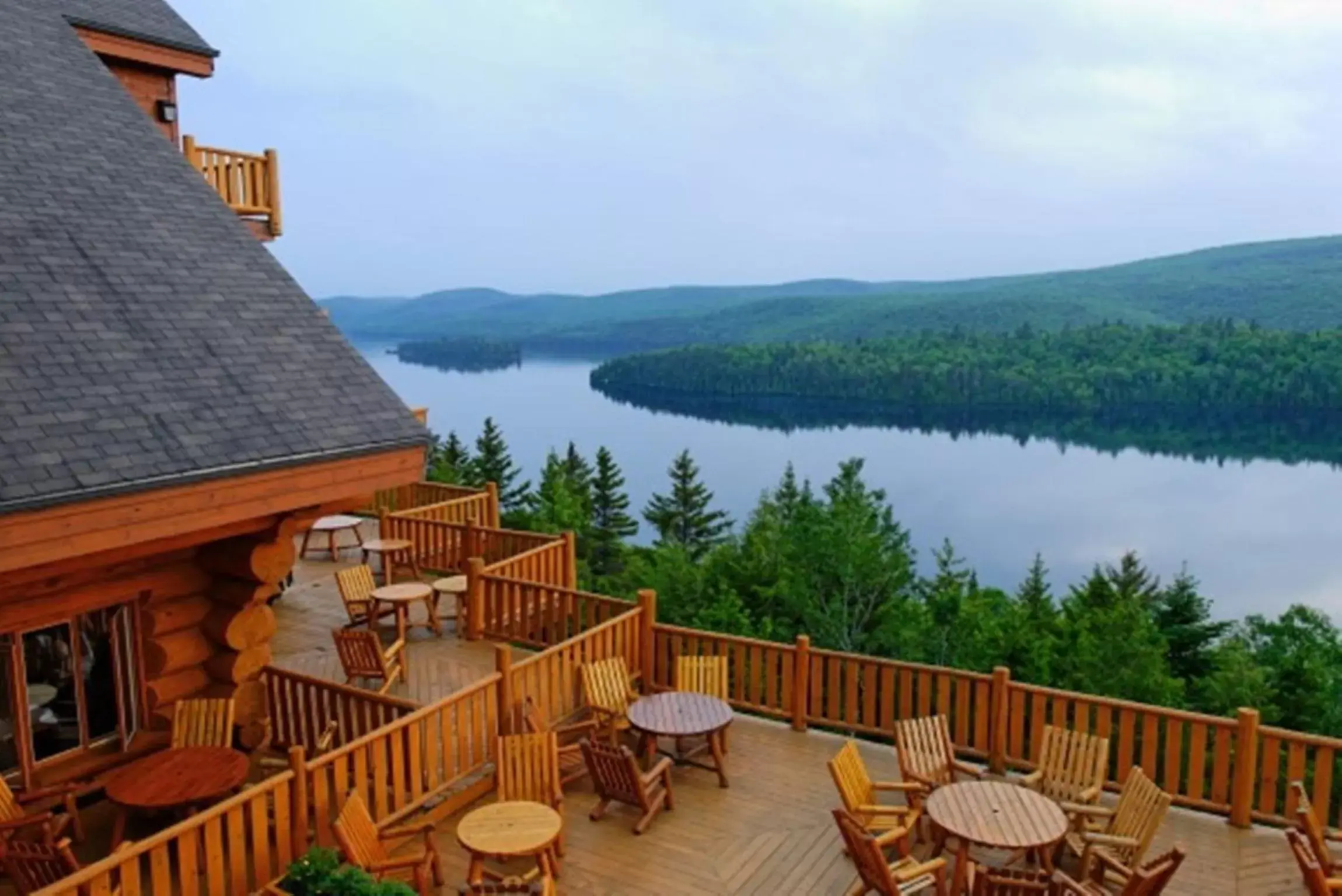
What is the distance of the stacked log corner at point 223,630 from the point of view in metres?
8.26

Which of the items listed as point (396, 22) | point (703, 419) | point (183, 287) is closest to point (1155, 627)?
point (183, 287)

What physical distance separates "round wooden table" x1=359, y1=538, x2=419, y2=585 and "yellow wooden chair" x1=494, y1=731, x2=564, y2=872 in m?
6.20

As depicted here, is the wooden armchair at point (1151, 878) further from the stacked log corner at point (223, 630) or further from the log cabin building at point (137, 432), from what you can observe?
the stacked log corner at point (223, 630)

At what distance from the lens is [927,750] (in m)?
8.38

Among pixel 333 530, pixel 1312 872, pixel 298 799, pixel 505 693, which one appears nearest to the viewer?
pixel 1312 872

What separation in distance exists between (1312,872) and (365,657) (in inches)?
335

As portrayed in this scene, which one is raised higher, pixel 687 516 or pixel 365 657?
pixel 365 657

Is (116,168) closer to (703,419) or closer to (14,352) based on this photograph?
(14,352)

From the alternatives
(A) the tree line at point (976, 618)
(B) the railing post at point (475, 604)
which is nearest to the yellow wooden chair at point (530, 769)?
(B) the railing post at point (475, 604)

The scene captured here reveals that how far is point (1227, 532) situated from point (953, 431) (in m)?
45.0

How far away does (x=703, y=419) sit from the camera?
393ft

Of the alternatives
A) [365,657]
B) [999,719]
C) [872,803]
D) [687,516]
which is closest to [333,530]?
[365,657]

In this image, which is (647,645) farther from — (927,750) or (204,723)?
(204,723)

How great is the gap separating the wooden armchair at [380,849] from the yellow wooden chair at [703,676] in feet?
10.9
